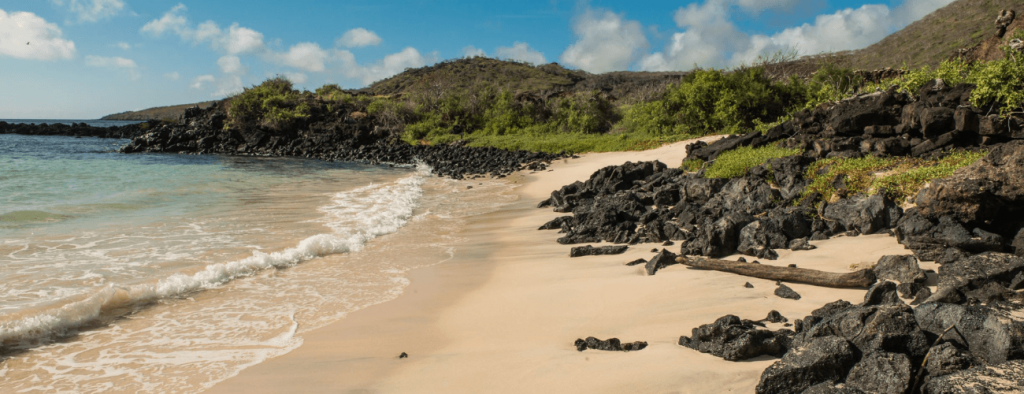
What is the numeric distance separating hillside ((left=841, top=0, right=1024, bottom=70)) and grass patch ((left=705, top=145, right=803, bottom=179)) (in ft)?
114

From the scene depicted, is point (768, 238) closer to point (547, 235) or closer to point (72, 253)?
point (547, 235)

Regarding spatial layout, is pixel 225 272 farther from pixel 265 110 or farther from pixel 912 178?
pixel 265 110

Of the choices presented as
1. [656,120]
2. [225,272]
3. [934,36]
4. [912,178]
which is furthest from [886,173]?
[934,36]

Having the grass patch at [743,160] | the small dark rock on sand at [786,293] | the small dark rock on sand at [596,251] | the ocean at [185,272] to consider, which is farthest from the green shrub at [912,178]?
the ocean at [185,272]

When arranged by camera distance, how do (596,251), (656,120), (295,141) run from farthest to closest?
(295,141) < (656,120) < (596,251)

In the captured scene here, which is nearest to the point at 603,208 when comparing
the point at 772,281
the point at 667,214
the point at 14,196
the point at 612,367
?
the point at 667,214

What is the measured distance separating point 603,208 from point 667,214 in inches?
A: 50.3

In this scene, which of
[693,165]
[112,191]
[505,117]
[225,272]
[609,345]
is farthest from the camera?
[505,117]

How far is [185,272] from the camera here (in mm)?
8172

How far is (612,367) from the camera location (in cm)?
427

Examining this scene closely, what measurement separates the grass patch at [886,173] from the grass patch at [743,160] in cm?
169

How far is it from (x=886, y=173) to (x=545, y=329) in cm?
735

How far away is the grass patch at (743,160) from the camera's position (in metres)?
12.0

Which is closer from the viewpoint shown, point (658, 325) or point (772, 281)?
point (658, 325)
